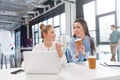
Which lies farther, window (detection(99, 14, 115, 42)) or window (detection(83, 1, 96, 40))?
window (detection(83, 1, 96, 40))

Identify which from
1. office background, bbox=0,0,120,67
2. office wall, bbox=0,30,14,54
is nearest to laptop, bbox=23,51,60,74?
office background, bbox=0,0,120,67

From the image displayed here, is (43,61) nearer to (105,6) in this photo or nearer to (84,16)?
(105,6)

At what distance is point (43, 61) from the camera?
3.82 feet

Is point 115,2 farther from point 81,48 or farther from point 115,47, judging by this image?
point 81,48

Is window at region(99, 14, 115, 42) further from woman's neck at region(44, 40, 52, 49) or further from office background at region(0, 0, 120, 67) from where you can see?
woman's neck at region(44, 40, 52, 49)

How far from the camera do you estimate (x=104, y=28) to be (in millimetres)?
6004

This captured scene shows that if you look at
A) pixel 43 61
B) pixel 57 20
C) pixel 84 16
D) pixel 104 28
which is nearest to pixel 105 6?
pixel 104 28

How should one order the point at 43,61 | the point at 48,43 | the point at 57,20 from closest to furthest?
1. the point at 43,61
2. the point at 48,43
3. the point at 57,20

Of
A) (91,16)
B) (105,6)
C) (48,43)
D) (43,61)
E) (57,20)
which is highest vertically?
(105,6)

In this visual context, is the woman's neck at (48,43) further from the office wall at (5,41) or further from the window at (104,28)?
the window at (104,28)

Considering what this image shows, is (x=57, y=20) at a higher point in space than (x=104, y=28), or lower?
higher

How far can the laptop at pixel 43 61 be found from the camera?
117cm

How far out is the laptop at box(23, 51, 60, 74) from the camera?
1165 mm

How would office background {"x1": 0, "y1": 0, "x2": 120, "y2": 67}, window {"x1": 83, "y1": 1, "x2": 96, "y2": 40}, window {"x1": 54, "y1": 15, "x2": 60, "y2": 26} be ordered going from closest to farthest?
1. office background {"x1": 0, "y1": 0, "x2": 120, "y2": 67}
2. window {"x1": 83, "y1": 1, "x2": 96, "y2": 40}
3. window {"x1": 54, "y1": 15, "x2": 60, "y2": 26}
